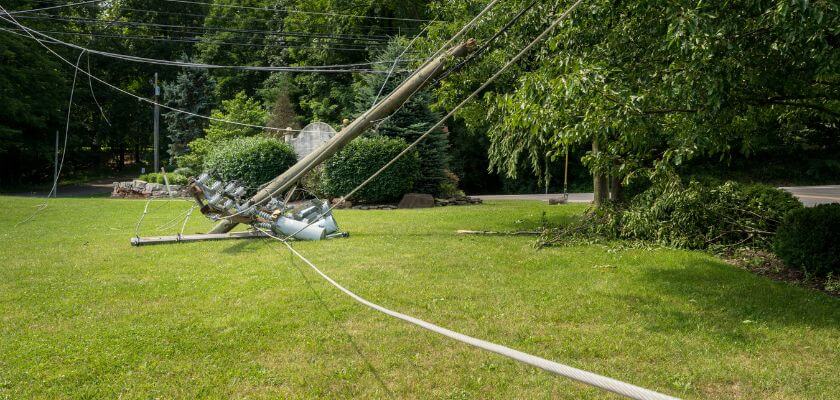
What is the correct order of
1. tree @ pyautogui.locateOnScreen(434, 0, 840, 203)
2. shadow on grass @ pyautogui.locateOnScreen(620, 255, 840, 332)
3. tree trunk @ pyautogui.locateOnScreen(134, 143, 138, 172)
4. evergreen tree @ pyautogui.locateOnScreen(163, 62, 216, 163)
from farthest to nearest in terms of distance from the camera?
tree trunk @ pyautogui.locateOnScreen(134, 143, 138, 172) → evergreen tree @ pyautogui.locateOnScreen(163, 62, 216, 163) → shadow on grass @ pyautogui.locateOnScreen(620, 255, 840, 332) → tree @ pyautogui.locateOnScreen(434, 0, 840, 203)

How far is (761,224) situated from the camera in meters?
8.66

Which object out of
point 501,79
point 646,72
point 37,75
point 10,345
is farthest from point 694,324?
point 37,75

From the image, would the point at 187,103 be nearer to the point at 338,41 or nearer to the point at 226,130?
the point at 226,130

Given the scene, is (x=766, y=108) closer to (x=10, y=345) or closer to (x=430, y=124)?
(x=10, y=345)

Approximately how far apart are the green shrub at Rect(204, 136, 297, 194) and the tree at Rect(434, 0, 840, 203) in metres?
13.1

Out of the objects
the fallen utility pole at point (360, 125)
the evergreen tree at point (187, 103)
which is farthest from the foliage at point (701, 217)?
the evergreen tree at point (187, 103)

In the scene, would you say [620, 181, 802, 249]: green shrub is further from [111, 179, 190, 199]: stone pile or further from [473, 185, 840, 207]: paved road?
[111, 179, 190, 199]: stone pile

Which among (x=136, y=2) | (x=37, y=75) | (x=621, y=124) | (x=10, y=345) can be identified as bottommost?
(x=10, y=345)

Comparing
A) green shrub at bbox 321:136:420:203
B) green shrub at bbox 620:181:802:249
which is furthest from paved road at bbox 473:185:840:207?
green shrub at bbox 620:181:802:249

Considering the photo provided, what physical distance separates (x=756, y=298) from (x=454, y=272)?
336 cm

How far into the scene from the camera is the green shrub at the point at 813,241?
684 centimetres

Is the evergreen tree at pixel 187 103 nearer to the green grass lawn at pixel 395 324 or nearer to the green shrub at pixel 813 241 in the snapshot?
the green grass lawn at pixel 395 324

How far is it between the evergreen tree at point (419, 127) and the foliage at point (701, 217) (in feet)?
32.3

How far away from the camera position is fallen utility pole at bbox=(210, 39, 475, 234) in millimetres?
9773
